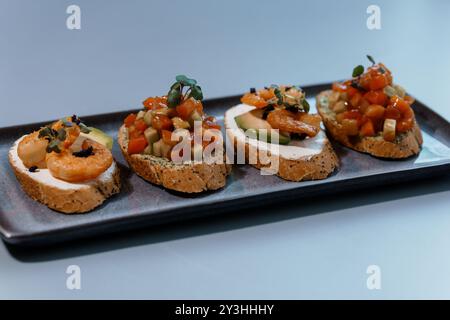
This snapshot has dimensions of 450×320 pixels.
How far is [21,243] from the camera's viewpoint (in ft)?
11.6

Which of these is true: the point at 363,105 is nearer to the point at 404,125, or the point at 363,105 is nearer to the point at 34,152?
the point at 404,125

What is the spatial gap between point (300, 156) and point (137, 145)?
3.07 ft

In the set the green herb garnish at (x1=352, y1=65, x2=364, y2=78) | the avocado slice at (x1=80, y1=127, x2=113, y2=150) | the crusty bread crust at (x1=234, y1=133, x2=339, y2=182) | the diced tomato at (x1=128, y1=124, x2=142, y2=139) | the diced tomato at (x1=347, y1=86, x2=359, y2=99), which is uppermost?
the green herb garnish at (x1=352, y1=65, x2=364, y2=78)

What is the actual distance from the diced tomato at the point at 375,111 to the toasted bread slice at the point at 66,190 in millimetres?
1622

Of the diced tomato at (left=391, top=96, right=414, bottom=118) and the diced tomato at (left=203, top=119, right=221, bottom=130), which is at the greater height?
the diced tomato at (left=391, top=96, right=414, bottom=118)

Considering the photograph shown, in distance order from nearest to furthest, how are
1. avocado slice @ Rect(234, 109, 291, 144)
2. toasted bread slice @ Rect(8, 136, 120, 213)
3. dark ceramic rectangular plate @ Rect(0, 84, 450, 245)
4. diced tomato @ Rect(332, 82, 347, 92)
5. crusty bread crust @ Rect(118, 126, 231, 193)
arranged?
dark ceramic rectangular plate @ Rect(0, 84, 450, 245) → toasted bread slice @ Rect(8, 136, 120, 213) → crusty bread crust @ Rect(118, 126, 231, 193) → avocado slice @ Rect(234, 109, 291, 144) → diced tomato @ Rect(332, 82, 347, 92)

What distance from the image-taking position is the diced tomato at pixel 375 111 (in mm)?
4488

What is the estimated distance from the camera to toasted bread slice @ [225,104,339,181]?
4.18 meters

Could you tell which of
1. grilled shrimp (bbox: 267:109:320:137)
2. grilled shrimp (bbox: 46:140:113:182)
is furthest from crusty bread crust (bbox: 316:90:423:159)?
grilled shrimp (bbox: 46:140:113:182)

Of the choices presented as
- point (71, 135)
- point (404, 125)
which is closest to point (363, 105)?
point (404, 125)

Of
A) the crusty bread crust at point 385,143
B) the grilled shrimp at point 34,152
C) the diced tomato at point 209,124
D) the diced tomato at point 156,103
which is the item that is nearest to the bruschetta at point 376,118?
the crusty bread crust at point 385,143

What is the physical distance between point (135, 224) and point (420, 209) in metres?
1.61

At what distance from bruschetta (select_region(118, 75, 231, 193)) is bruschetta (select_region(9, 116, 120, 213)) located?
0.20 meters

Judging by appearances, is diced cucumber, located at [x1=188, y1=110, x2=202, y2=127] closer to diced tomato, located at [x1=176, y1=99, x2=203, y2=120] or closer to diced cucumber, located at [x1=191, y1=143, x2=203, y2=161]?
diced tomato, located at [x1=176, y1=99, x2=203, y2=120]
